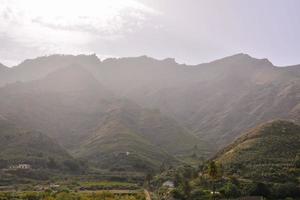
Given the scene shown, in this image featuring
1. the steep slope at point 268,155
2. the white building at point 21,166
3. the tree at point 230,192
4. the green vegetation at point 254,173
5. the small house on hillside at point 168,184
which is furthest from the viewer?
the white building at point 21,166

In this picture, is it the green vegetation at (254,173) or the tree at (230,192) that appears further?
the green vegetation at (254,173)

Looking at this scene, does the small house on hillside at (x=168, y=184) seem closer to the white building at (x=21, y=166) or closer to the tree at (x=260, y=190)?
the tree at (x=260, y=190)

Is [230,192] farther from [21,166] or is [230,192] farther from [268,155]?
[21,166]

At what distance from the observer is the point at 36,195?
11969 cm

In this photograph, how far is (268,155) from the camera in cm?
13688

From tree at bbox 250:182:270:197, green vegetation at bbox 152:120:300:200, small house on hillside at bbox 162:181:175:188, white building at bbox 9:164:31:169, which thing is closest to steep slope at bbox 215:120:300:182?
green vegetation at bbox 152:120:300:200

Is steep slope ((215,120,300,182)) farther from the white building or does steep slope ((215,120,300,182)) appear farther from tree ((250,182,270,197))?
the white building

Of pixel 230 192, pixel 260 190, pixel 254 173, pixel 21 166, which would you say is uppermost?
pixel 21 166

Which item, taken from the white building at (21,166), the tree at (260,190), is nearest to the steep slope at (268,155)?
the tree at (260,190)

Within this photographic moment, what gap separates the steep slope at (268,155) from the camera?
11831 cm

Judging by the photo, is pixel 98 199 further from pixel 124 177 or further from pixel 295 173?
pixel 124 177

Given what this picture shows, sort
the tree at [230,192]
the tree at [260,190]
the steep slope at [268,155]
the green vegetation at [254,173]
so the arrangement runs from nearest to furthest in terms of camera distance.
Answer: the tree at [230,192], the tree at [260,190], the green vegetation at [254,173], the steep slope at [268,155]

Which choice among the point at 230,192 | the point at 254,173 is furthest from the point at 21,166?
the point at 230,192

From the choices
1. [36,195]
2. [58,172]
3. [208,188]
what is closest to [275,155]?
[208,188]
